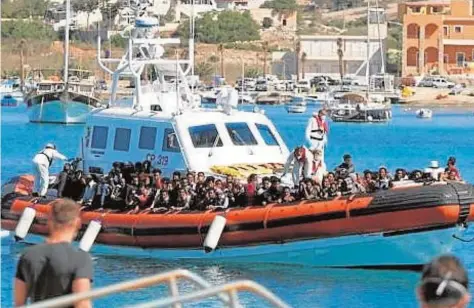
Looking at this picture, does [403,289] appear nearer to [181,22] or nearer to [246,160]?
[246,160]

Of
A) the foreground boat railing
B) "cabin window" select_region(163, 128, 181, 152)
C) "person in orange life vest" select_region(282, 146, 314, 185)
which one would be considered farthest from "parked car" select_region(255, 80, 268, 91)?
the foreground boat railing

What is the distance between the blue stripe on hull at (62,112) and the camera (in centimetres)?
7944

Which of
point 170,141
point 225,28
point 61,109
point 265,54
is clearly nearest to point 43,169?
point 170,141

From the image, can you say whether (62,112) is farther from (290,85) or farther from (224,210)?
(224,210)

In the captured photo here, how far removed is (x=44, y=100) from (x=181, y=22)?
74.9 meters

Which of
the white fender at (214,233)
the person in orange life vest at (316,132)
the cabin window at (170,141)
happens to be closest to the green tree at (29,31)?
the cabin window at (170,141)

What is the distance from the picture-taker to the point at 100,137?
82.2 ft

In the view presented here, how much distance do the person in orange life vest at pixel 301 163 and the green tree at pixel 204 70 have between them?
123 m

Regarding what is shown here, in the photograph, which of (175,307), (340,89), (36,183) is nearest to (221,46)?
(340,89)

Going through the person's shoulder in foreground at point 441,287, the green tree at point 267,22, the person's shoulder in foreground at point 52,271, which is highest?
the green tree at point 267,22

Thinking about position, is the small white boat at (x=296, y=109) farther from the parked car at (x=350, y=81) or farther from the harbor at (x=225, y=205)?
the harbor at (x=225, y=205)

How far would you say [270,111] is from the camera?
11456cm

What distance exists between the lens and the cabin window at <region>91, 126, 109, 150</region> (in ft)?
82.0

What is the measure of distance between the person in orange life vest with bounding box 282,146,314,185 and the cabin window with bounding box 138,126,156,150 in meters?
2.62
